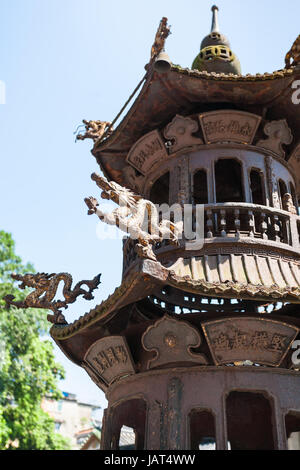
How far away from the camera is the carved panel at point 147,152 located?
11.4 meters

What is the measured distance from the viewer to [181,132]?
1108cm

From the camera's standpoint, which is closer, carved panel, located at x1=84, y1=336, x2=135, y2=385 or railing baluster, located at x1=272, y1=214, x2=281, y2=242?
carved panel, located at x1=84, y1=336, x2=135, y2=385

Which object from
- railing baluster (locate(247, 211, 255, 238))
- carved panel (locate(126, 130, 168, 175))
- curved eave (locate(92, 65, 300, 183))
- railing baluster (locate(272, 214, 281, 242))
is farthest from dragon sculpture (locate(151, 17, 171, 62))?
railing baluster (locate(272, 214, 281, 242))

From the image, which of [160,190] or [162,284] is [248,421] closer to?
[162,284]

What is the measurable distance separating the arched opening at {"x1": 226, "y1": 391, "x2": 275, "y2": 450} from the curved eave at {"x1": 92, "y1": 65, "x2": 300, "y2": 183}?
5238 millimetres

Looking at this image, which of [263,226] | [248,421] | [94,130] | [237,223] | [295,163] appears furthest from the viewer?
[94,130]

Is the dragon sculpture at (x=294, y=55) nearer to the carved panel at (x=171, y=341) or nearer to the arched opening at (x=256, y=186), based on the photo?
the arched opening at (x=256, y=186)

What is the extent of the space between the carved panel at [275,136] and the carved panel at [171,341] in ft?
14.1

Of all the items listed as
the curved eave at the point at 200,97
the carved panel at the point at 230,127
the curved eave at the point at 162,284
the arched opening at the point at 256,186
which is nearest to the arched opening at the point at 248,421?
the curved eave at the point at 162,284

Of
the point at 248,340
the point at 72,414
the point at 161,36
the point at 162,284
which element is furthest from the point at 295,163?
the point at 72,414

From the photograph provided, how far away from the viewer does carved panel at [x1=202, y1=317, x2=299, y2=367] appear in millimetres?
8422

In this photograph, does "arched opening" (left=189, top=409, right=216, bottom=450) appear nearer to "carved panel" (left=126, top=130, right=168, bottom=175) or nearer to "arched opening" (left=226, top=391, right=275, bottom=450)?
"arched opening" (left=226, top=391, right=275, bottom=450)

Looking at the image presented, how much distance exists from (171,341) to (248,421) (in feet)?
10.2
